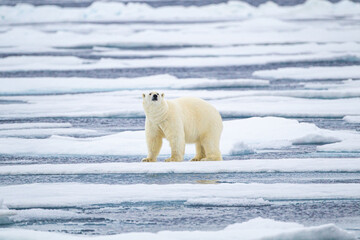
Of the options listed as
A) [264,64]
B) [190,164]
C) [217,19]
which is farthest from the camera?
[217,19]

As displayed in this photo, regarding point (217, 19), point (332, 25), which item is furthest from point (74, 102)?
point (217, 19)

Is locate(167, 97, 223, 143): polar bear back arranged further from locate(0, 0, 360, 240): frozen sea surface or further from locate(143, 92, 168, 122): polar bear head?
locate(0, 0, 360, 240): frozen sea surface

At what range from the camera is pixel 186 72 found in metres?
14.5

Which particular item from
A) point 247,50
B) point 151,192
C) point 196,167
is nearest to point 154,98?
point 196,167

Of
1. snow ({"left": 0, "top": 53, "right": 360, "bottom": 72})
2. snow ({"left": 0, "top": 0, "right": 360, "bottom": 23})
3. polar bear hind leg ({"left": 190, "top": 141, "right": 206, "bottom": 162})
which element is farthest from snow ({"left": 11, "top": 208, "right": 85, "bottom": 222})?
snow ({"left": 0, "top": 0, "right": 360, "bottom": 23})

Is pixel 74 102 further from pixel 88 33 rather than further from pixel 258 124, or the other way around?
pixel 88 33

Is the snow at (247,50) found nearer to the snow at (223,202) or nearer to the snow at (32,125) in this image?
the snow at (32,125)

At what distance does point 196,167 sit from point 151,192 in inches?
31.5

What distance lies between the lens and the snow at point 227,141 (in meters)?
6.34

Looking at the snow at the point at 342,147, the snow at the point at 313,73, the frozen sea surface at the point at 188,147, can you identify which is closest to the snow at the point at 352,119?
the frozen sea surface at the point at 188,147

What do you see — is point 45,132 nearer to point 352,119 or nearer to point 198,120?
point 198,120

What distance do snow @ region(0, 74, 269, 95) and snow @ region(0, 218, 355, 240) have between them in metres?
8.13

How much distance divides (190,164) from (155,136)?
0.40m

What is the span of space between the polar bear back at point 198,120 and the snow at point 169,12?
82.9 feet
